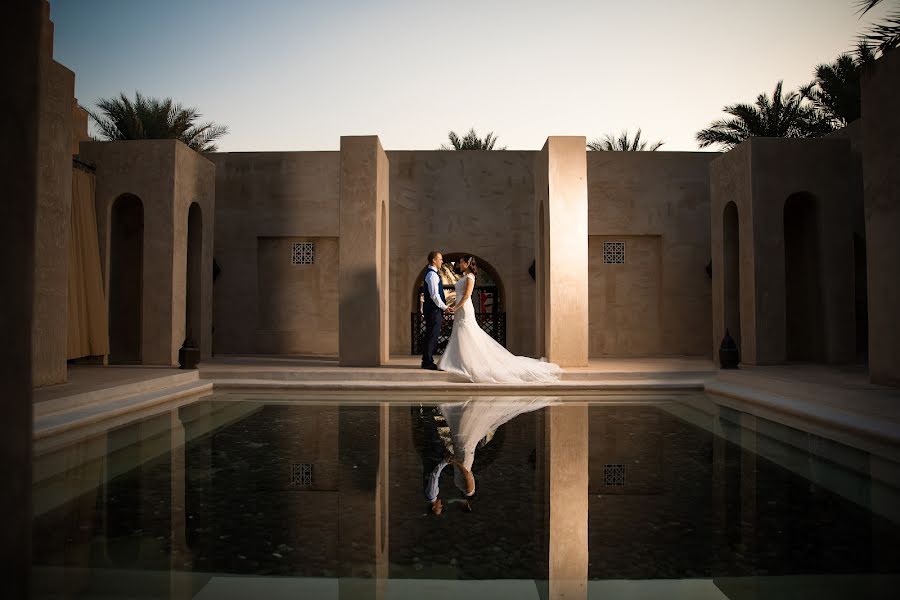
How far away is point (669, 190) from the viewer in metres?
14.6

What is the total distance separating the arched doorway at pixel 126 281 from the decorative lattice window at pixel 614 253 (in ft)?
31.6

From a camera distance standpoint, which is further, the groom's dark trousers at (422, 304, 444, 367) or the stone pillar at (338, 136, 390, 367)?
the stone pillar at (338, 136, 390, 367)

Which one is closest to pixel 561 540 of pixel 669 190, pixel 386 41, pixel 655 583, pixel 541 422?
pixel 655 583

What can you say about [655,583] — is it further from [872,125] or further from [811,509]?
[872,125]

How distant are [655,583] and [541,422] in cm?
385

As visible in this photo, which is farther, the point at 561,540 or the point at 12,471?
the point at 561,540

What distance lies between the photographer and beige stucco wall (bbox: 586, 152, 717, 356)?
1455 centimetres

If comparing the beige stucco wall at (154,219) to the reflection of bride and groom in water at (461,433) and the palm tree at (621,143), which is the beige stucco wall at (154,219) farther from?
the palm tree at (621,143)

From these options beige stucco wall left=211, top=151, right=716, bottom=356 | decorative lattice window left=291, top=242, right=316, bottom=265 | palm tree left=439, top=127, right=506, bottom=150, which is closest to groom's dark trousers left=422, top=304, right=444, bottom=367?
beige stucco wall left=211, top=151, right=716, bottom=356

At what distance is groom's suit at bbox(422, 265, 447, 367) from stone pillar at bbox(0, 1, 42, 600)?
8.88 m

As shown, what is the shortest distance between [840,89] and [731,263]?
10.5 m

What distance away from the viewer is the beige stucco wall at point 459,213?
48.1ft

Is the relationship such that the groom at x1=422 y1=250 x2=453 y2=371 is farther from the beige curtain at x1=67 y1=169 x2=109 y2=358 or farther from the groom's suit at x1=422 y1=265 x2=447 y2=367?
the beige curtain at x1=67 y1=169 x2=109 y2=358

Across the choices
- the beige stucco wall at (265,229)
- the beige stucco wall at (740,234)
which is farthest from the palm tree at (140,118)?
the beige stucco wall at (740,234)
